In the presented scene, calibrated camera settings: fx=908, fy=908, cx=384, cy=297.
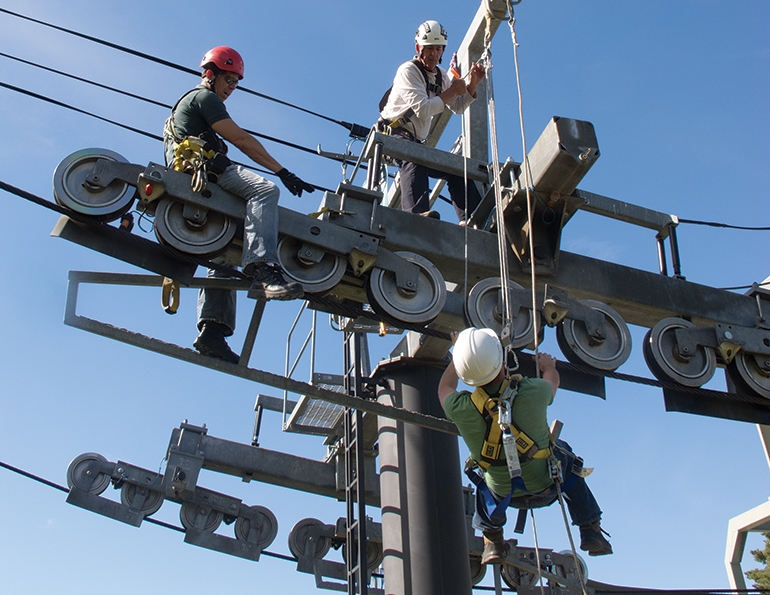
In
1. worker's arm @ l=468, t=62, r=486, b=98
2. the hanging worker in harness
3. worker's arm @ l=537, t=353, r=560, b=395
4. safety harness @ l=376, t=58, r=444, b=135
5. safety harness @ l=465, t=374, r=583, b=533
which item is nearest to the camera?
safety harness @ l=465, t=374, r=583, b=533

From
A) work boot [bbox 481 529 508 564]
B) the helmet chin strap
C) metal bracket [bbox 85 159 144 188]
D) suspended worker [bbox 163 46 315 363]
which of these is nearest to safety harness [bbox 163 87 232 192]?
suspended worker [bbox 163 46 315 363]

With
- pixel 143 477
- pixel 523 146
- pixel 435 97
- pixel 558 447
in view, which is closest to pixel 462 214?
pixel 435 97

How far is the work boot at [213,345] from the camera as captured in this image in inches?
290

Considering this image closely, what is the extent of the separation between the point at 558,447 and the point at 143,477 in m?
6.41

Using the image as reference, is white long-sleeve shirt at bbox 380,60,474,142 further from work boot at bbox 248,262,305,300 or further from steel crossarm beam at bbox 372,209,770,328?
work boot at bbox 248,262,305,300

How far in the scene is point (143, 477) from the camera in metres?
11.2

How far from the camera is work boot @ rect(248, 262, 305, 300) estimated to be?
264 inches

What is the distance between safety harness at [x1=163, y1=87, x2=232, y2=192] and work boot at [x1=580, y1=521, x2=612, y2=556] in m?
3.92

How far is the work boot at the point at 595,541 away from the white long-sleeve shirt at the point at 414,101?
4.26 m

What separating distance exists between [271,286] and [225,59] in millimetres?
2155

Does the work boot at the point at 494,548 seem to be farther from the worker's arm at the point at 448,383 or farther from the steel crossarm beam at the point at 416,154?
the steel crossarm beam at the point at 416,154

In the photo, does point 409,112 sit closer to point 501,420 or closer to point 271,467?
point 501,420

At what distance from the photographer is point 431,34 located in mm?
9383

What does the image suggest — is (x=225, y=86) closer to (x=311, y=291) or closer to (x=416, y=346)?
(x=311, y=291)
